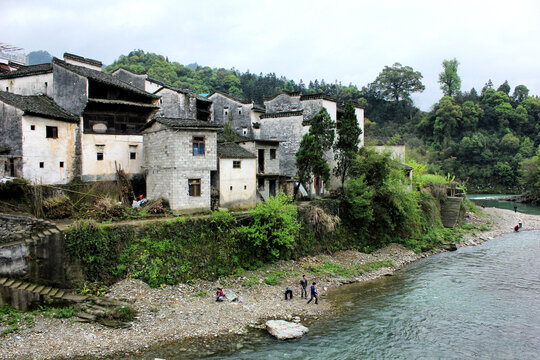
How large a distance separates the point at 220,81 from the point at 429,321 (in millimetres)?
80843

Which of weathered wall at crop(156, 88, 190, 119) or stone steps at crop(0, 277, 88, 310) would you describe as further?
weathered wall at crop(156, 88, 190, 119)

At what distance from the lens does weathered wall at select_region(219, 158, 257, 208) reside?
88.5 feet

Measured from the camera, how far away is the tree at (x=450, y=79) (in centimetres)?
10131

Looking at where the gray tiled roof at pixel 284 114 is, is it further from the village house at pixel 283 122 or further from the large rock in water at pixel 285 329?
the large rock in water at pixel 285 329

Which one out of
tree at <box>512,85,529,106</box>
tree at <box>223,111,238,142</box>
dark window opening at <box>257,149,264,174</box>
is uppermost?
tree at <box>512,85,529,106</box>

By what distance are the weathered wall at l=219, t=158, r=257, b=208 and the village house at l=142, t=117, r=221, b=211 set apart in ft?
4.62

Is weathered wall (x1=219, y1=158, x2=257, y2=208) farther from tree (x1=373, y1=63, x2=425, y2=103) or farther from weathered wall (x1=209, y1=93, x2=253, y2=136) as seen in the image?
tree (x1=373, y1=63, x2=425, y2=103)

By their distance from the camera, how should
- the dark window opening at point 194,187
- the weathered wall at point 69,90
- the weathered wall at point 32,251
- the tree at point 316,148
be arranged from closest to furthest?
the weathered wall at point 32,251 → the dark window opening at point 194,187 → the weathered wall at point 69,90 → the tree at point 316,148

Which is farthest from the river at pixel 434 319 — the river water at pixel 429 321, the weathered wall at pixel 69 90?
the weathered wall at pixel 69 90

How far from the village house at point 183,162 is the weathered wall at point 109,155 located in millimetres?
2970

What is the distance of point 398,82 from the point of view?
98.4 metres

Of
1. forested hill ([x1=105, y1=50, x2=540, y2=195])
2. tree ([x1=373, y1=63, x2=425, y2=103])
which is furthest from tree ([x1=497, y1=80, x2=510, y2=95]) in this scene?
tree ([x1=373, y1=63, x2=425, y2=103])

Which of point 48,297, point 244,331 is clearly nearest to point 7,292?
point 48,297

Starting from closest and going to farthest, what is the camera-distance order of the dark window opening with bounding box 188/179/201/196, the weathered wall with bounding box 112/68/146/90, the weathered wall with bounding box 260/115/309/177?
the dark window opening with bounding box 188/179/201/196, the weathered wall with bounding box 260/115/309/177, the weathered wall with bounding box 112/68/146/90
